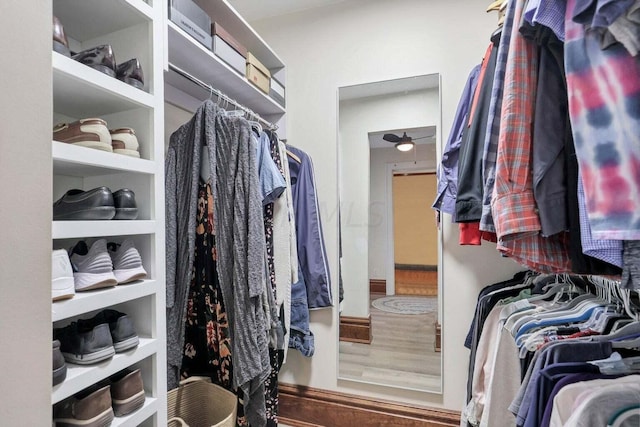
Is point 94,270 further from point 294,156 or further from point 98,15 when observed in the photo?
point 294,156

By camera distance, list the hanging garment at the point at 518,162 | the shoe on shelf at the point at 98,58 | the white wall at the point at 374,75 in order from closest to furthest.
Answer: the hanging garment at the point at 518,162
the shoe on shelf at the point at 98,58
the white wall at the point at 374,75

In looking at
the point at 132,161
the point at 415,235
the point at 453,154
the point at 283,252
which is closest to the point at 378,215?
the point at 415,235

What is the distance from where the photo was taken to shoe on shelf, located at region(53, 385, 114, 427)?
0.67 meters

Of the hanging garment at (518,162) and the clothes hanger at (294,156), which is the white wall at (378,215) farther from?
the hanging garment at (518,162)

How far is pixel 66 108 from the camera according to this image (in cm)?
88

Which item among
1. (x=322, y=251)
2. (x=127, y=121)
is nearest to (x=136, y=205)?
(x=127, y=121)

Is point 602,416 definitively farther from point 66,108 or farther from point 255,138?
point 66,108

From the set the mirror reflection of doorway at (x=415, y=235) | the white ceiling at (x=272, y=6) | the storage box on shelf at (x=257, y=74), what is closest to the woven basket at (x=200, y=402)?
the mirror reflection of doorway at (x=415, y=235)

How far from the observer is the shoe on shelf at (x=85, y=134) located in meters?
0.73

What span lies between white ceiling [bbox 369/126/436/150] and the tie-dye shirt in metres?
1.16

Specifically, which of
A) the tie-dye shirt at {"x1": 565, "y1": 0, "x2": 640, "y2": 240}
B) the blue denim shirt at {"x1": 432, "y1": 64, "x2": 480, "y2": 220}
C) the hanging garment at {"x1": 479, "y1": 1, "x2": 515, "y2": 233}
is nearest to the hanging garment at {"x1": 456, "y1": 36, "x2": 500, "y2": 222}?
the hanging garment at {"x1": 479, "y1": 1, "x2": 515, "y2": 233}

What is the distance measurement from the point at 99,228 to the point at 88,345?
27 cm

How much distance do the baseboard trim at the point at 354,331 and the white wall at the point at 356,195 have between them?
5 centimetres

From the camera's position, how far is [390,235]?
5.49 ft
